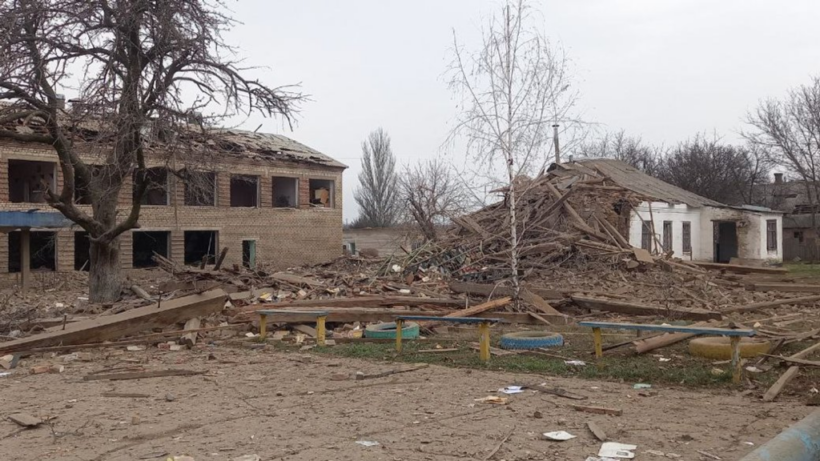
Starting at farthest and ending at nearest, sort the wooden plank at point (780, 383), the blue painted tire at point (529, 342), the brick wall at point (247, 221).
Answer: the brick wall at point (247, 221) → the blue painted tire at point (529, 342) → the wooden plank at point (780, 383)

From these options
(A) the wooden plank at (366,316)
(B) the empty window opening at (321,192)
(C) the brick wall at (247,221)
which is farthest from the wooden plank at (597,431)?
(B) the empty window opening at (321,192)

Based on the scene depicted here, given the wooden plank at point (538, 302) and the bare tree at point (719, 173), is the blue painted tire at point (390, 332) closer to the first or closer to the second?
the wooden plank at point (538, 302)

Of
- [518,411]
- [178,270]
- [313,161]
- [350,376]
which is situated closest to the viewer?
[518,411]

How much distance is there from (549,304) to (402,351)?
537cm

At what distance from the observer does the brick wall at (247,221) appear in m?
27.1

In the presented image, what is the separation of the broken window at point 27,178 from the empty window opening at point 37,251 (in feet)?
5.27

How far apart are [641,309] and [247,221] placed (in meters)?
23.6

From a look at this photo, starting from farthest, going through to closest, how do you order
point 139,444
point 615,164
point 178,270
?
1. point 615,164
2. point 178,270
3. point 139,444

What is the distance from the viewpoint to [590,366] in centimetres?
857

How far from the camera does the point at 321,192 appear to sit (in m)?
38.0

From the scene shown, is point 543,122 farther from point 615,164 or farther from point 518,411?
point 615,164

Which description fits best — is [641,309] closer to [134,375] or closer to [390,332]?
[390,332]

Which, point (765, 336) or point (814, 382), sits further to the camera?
point (765, 336)

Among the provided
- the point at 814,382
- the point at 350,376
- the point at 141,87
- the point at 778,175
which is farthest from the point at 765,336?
the point at 778,175
